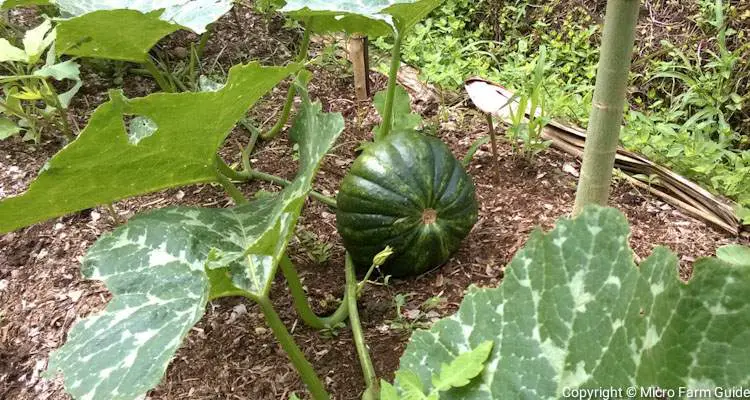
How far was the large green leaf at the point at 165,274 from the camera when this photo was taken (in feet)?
3.51

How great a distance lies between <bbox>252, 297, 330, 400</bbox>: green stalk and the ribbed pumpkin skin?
1.72 feet

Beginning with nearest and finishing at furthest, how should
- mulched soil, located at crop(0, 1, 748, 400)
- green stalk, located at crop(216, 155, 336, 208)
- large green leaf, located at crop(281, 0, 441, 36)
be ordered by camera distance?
large green leaf, located at crop(281, 0, 441, 36), mulched soil, located at crop(0, 1, 748, 400), green stalk, located at crop(216, 155, 336, 208)

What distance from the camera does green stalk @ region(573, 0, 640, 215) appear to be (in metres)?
1.00

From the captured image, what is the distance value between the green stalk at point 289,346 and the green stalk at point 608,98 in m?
0.57

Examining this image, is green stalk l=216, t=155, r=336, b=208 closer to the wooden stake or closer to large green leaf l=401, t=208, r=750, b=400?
the wooden stake

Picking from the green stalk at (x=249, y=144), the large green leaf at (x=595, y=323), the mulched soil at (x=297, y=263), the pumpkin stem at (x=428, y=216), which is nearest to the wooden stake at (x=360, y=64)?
the mulched soil at (x=297, y=263)

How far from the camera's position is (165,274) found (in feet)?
4.22

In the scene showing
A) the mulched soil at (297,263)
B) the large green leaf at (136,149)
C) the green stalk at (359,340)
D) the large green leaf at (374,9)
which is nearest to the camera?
the large green leaf at (136,149)

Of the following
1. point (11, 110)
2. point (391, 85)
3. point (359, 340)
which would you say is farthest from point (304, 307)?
point (11, 110)

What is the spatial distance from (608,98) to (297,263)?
1043 millimetres

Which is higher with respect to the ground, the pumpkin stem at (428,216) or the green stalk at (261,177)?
the pumpkin stem at (428,216)

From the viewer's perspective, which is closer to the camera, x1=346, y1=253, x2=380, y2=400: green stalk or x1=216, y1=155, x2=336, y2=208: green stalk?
x1=346, y1=253, x2=380, y2=400: green stalk

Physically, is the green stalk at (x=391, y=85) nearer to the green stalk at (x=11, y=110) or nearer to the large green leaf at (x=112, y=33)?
the large green leaf at (x=112, y=33)

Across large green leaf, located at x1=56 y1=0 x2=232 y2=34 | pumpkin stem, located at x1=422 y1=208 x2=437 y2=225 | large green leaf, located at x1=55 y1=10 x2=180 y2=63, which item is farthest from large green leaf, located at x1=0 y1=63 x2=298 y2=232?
pumpkin stem, located at x1=422 y1=208 x2=437 y2=225
